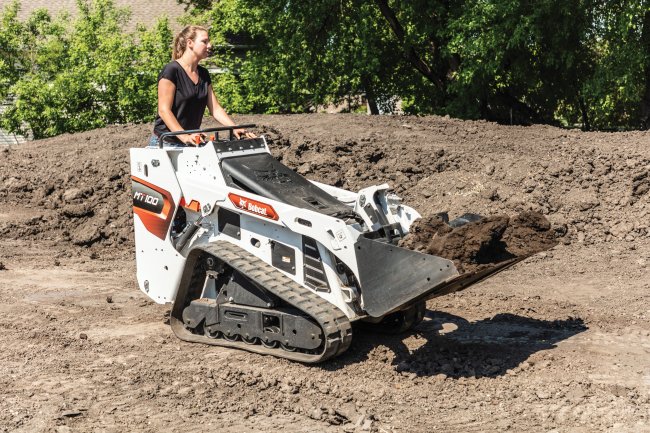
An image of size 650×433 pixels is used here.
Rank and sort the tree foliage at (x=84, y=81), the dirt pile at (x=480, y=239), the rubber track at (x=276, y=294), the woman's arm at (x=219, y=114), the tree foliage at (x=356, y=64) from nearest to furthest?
1. the dirt pile at (x=480, y=239)
2. the rubber track at (x=276, y=294)
3. the woman's arm at (x=219, y=114)
4. the tree foliage at (x=356, y=64)
5. the tree foliage at (x=84, y=81)

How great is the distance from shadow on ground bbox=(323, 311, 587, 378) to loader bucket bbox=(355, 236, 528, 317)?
669 mm

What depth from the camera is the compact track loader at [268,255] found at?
19.5ft

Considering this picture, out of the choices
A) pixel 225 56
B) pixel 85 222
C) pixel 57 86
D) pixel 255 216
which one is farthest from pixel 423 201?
pixel 225 56

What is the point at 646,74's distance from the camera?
15.8 m

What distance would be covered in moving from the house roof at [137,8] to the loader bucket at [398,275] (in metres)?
21.8

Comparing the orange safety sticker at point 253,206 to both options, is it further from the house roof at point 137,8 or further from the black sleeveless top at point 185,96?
the house roof at point 137,8

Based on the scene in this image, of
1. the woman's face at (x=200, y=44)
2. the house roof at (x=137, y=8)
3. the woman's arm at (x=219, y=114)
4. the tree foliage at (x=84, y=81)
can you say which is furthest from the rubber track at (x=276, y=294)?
the house roof at (x=137, y=8)

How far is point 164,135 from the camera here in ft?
22.8

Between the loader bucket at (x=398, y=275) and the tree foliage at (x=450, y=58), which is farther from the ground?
the tree foliage at (x=450, y=58)

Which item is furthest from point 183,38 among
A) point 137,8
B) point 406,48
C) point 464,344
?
point 137,8

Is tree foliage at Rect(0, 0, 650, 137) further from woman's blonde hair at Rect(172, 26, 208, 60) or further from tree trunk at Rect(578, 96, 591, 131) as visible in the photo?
woman's blonde hair at Rect(172, 26, 208, 60)

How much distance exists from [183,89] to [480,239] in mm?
2766

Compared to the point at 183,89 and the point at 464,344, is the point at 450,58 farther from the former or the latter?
the point at 464,344

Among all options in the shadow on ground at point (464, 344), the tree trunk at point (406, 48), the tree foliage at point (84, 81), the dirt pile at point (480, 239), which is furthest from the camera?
the tree trunk at point (406, 48)
